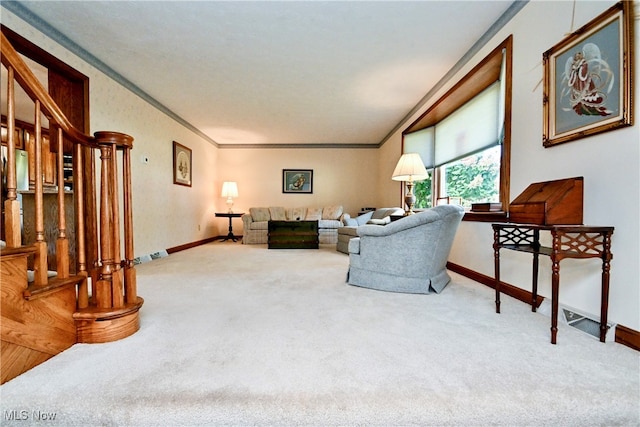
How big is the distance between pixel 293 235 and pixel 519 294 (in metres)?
3.87

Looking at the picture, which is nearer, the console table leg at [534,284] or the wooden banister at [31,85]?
the wooden banister at [31,85]

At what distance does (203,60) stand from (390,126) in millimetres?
3795

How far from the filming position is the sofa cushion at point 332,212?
687 cm

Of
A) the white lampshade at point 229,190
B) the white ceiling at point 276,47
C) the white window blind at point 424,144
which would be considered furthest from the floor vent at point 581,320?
the white lampshade at point 229,190

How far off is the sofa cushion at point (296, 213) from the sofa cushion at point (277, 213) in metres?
0.13

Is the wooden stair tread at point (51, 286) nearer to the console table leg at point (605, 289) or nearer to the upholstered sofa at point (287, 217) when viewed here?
the console table leg at point (605, 289)

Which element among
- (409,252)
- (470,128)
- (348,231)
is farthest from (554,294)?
(348,231)

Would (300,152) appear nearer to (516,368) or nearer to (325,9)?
(325,9)

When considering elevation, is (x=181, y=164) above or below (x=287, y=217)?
above

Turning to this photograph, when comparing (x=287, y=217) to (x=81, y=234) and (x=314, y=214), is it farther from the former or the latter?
(x=81, y=234)

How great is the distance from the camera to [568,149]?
1949mm

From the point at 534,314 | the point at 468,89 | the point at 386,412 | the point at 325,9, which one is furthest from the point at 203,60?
the point at 534,314

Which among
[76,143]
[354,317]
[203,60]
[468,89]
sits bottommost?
[354,317]

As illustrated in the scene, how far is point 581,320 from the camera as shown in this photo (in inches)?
70.5
